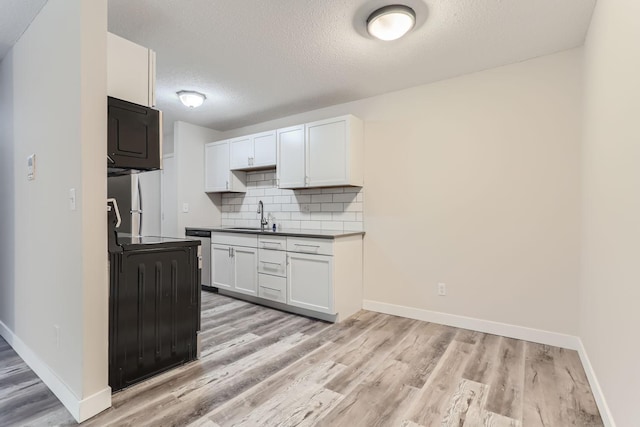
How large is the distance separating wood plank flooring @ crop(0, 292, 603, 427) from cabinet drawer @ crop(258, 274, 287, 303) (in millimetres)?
636

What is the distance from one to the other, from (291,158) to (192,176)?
Result: 70.0 inches

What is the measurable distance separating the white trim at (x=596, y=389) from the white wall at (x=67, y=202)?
262 centimetres

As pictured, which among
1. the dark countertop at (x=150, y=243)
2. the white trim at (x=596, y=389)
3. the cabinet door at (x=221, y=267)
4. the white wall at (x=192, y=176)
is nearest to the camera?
the white trim at (x=596, y=389)

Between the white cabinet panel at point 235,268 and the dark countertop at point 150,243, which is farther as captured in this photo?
the white cabinet panel at point 235,268

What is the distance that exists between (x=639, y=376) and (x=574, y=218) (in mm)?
1667

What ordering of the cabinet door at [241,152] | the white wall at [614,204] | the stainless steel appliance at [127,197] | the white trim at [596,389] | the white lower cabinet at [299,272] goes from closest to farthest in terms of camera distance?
the white wall at [614,204], the white trim at [596,389], the stainless steel appliance at [127,197], the white lower cabinet at [299,272], the cabinet door at [241,152]

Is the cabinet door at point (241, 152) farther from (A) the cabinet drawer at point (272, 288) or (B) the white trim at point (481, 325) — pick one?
(B) the white trim at point (481, 325)

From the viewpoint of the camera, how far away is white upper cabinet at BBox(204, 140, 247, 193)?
178 inches

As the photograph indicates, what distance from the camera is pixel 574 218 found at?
2.50 m

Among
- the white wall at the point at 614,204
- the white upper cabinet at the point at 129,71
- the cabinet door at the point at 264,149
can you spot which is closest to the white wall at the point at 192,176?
the cabinet door at the point at 264,149

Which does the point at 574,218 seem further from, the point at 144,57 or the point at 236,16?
the point at 144,57

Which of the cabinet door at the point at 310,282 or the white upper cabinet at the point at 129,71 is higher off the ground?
the white upper cabinet at the point at 129,71

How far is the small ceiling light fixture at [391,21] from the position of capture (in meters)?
2.00

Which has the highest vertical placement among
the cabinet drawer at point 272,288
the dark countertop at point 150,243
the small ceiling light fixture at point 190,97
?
the small ceiling light fixture at point 190,97
